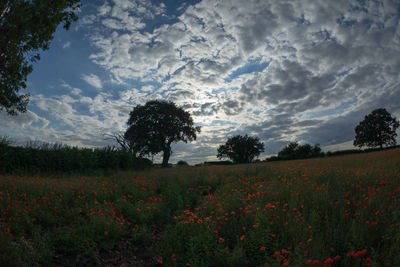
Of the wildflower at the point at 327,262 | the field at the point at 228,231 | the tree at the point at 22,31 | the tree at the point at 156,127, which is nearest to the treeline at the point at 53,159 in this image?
the tree at the point at 22,31

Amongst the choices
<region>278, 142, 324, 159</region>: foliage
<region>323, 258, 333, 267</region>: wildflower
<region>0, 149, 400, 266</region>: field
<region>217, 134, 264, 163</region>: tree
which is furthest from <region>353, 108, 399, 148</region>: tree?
<region>323, 258, 333, 267</region>: wildflower

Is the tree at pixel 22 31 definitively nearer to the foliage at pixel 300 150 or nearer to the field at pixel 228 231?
the field at pixel 228 231

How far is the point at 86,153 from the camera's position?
18.2 metres

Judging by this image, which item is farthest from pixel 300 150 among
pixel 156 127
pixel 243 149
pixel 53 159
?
pixel 53 159

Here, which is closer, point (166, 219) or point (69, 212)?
point (69, 212)

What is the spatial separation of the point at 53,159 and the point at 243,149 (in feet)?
138

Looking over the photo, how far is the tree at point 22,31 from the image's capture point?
9.41 metres

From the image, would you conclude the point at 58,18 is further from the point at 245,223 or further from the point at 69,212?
the point at 245,223

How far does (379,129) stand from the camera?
42281 mm

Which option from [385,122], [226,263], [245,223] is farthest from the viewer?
[385,122]

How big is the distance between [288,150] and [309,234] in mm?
52559

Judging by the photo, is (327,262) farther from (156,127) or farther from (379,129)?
(379,129)

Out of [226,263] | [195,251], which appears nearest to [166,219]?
[195,251]

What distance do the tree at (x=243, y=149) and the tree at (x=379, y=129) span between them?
21.4 metres
